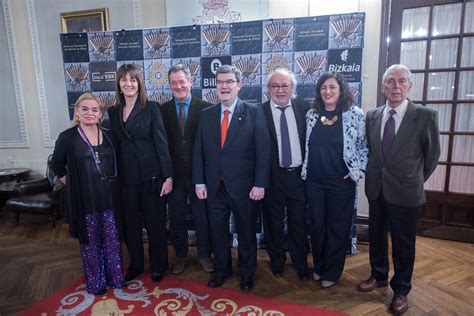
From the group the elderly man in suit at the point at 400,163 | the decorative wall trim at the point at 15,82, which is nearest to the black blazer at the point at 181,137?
the elderly man in suit at the point at 400,163

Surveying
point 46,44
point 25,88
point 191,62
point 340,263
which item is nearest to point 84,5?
point 46,44

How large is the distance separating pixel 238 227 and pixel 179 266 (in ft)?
2.36

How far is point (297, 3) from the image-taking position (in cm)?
342

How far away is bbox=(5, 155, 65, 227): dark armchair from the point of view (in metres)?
3.75

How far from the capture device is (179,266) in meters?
2.78

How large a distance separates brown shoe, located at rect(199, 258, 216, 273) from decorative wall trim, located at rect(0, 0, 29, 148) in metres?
3.35

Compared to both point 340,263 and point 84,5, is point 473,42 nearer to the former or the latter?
point 340,263

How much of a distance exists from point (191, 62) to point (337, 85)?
1575mm

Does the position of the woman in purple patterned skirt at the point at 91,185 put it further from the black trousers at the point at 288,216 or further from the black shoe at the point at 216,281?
the black trousers at the point at 288,216

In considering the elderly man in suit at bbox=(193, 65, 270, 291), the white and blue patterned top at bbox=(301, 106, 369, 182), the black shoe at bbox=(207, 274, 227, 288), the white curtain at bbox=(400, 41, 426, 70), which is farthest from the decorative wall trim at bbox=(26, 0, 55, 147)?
the white curtain at bbox=(400, 41, 426, 70)

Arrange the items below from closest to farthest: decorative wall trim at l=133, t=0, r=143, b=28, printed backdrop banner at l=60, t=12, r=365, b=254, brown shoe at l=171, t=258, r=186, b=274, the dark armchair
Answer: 1. brown shoe at l=171, t=258, r=186, b=274
2. printed backdrop banner at l=60, t=12, r=365, b=254
3. the dark armchair
4. decorative wall trim at l=133, t=0, r=143, b=28

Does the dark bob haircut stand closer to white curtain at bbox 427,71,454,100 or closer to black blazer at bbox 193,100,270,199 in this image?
black blazer at bbox 193,100,270,199

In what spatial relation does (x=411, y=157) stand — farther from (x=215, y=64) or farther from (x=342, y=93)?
(x=215, y=64)

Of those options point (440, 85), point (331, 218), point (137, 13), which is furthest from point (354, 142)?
point (137, 13)
